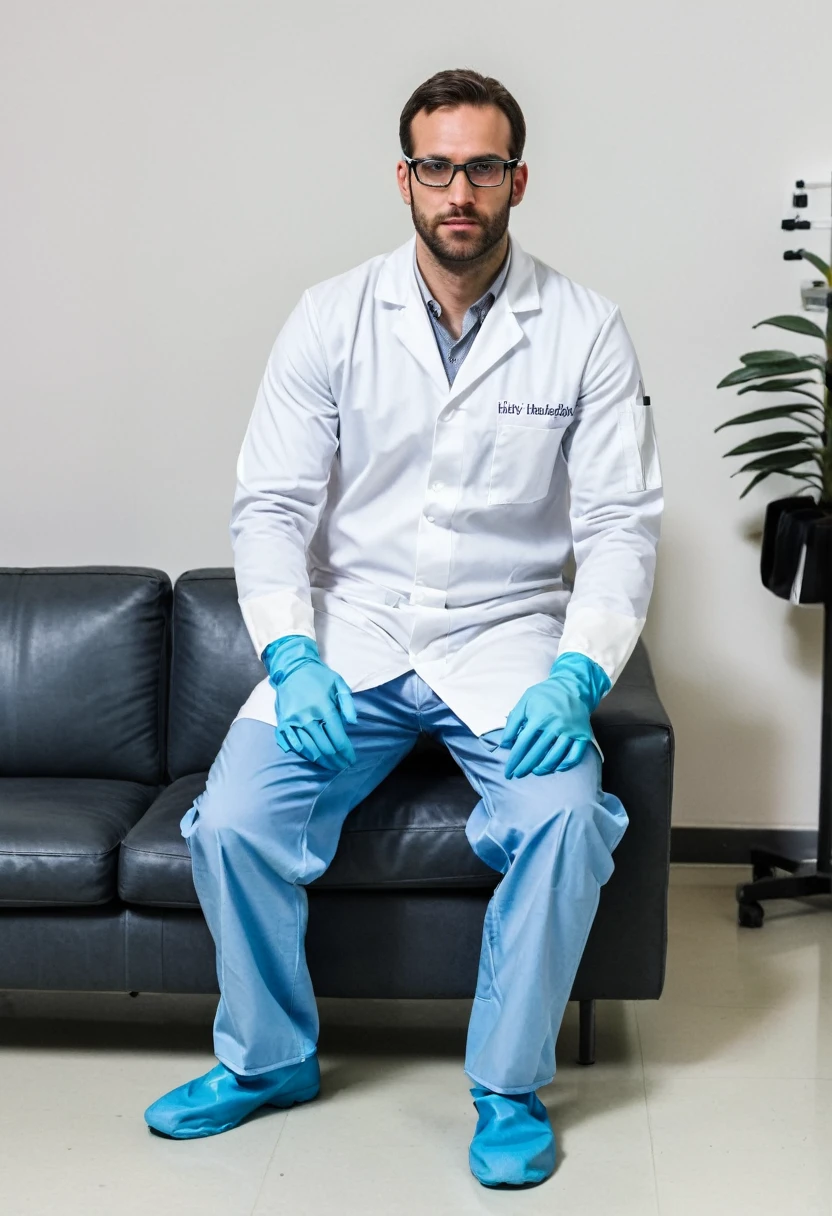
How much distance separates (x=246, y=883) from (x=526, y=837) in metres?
0.39

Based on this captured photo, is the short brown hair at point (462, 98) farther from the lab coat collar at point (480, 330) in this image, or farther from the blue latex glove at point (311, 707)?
the blue latex glove at point (311, 707)

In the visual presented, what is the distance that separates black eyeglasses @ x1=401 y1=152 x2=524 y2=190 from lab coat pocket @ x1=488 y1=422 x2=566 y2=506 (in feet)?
1.18

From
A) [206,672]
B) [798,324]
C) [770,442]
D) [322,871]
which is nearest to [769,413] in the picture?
[770,442]

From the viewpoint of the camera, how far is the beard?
6.61 feet

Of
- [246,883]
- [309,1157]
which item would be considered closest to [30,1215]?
[309,1157]

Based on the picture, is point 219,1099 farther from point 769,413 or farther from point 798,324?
point 798,324

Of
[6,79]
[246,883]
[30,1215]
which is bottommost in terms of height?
[30,1215]

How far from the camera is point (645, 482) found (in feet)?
6.88

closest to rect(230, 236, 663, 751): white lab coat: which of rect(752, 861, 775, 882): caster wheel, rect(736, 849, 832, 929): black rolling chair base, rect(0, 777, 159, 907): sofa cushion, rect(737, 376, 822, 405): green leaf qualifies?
rect(0, 777, 159, 907): sofa cushion

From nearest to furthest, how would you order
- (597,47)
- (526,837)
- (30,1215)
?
(30,1215)
(526,837)
(597,47)

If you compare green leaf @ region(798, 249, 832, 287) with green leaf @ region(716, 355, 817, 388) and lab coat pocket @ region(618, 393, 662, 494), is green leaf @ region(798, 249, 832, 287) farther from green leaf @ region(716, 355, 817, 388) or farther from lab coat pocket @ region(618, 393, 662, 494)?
lab coat pocket @ region(618, 393, 662, 494)

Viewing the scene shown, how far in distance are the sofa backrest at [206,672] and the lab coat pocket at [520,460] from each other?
590 millimetres

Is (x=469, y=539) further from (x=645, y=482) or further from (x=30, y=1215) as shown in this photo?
(x=30, y=1215)

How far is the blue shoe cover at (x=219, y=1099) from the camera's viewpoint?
186cm
